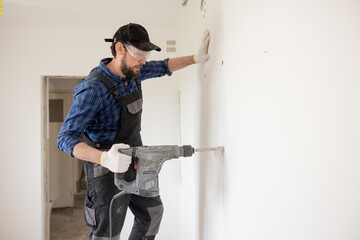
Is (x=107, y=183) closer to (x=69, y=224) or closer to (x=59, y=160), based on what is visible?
(x=69, y=224)

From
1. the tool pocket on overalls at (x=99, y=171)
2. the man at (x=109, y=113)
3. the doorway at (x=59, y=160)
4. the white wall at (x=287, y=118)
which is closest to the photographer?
the white wall at (x=287, y=118)

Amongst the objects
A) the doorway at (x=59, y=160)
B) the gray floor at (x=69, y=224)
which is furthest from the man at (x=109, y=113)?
the doorway at (x=59, y=160)

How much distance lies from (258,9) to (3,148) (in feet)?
9.90

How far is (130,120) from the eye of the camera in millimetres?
1555

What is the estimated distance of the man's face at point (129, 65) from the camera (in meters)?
1.51

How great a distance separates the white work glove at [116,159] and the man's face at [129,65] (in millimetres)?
448

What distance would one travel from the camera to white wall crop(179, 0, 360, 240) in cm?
54

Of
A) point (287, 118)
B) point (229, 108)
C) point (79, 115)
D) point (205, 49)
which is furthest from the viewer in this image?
point (205, 49)

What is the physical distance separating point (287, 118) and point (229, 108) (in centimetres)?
50

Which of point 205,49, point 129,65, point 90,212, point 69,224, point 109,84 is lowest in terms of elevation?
point 69,224

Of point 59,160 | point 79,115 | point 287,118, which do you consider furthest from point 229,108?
point 59,160

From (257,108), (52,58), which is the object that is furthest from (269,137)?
(52,58)

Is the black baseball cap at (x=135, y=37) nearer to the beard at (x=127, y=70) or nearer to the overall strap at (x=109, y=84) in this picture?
the beard at (x=127, y=70)

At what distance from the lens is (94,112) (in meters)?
1.41
